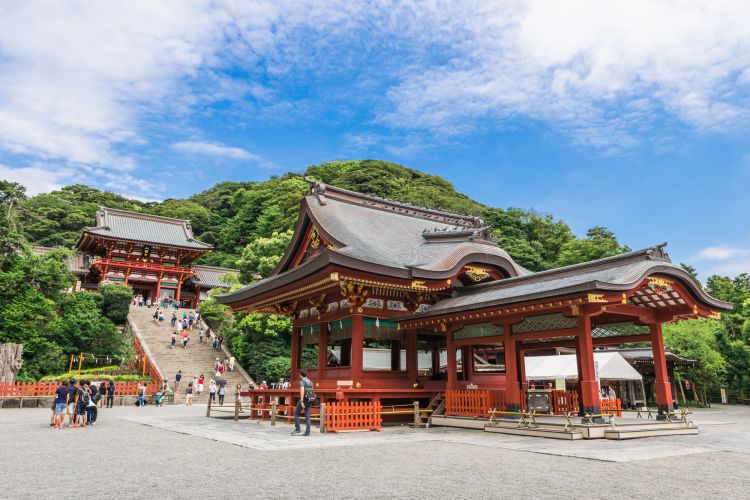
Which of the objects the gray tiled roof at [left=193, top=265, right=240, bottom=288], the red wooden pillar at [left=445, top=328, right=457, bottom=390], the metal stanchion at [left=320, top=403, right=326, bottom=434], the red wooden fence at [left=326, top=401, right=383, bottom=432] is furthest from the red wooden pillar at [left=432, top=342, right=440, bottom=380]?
the gray tiled roof at [left=193, top=265, right=240, bottom=288]

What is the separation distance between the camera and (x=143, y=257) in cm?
5053

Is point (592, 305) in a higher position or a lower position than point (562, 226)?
lower

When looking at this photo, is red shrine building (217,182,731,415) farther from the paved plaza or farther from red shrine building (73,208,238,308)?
red shrine building (73,208,238,308)

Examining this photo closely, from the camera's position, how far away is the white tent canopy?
23672 millimetres

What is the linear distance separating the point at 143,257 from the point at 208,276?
700 cm

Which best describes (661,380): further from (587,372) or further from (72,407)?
(72,407)

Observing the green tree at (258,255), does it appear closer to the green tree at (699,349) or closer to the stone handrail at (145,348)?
the stone handrail at (145,348)

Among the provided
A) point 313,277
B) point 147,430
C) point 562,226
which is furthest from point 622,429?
point 562,226

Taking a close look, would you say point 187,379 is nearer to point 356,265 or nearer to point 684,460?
point 356,265

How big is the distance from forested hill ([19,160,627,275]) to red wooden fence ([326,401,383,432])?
67.5 feet

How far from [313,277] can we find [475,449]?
7.18m

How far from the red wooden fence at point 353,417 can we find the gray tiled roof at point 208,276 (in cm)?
4138

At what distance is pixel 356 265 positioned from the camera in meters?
14.1

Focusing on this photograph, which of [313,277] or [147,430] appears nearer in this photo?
[147,430]
